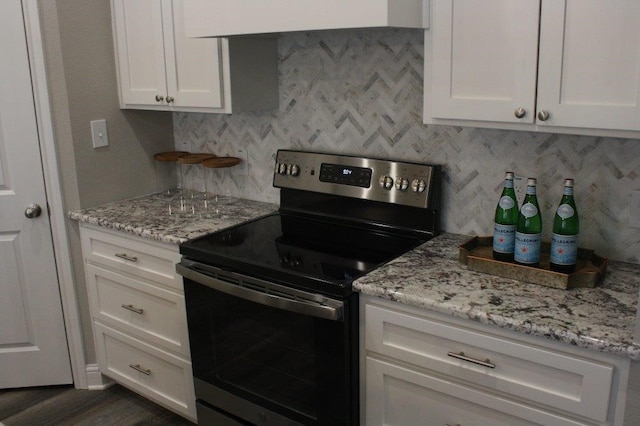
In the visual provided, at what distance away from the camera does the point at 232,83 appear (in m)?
2.35

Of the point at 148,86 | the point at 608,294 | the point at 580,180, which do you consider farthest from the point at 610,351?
the point at 148,86

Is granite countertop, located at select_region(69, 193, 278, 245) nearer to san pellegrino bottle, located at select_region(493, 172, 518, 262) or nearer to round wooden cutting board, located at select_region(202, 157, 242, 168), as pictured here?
round wooden cutting board, located at select_region(202, 157, 242, 168)

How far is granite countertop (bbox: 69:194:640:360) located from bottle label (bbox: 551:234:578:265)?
0.09m

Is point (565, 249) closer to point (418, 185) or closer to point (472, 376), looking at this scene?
point (472, 376)

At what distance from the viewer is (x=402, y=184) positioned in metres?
2.18

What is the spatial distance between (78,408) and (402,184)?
181 cm

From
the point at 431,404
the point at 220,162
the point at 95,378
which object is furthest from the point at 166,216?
the point at 431,404

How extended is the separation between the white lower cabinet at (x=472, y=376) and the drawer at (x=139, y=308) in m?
0.90

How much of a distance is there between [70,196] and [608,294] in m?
2.16

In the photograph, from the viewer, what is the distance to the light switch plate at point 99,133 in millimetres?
2656

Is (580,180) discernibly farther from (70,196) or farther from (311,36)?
(70,196)

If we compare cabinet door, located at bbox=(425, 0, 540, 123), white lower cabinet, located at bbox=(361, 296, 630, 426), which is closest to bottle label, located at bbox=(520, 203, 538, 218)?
cabinet door, located at bbox=(425, 0, 540, 123)

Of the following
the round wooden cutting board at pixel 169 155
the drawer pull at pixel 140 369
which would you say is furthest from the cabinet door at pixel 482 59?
the drawer pull at pixel 140 369

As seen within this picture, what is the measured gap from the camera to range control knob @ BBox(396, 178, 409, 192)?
2176 mm
